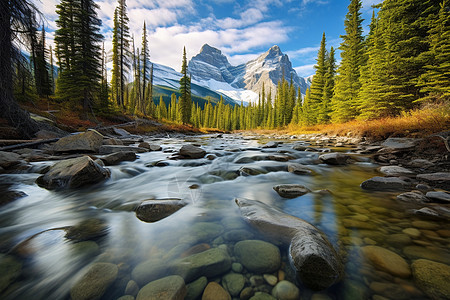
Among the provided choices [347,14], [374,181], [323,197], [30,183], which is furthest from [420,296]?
[347,14]

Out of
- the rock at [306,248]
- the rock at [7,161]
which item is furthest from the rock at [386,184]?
the rock at [7,161]

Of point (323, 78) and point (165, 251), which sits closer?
point (165, 251)

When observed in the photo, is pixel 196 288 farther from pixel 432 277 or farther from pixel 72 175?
pixel 72 175

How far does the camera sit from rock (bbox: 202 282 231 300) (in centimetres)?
123

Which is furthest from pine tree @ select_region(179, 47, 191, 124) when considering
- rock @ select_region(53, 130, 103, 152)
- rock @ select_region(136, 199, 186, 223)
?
rock @ select_region(136, 199, 186, 223)

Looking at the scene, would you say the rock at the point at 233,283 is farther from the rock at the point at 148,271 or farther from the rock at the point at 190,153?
the rock at the point at 190,153

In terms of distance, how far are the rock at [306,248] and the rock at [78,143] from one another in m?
7.13

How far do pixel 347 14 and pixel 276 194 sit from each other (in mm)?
28466

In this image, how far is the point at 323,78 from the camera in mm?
28297

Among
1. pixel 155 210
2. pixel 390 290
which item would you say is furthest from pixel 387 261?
pixel 155 210

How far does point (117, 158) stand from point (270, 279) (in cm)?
608

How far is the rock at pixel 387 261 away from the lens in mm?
1417

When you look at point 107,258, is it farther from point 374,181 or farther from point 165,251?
point 374,181

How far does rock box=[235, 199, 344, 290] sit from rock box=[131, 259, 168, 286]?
1067mm
